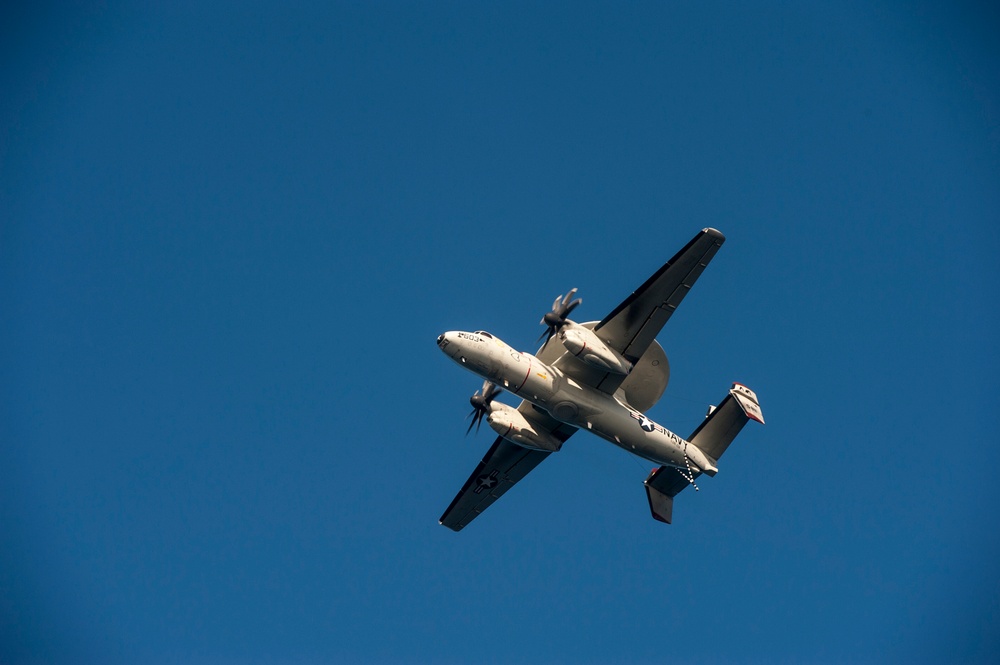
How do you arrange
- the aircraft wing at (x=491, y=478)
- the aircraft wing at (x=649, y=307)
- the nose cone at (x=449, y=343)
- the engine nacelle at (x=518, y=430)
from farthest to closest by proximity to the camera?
the aircraft wing at (x=491, y=478)
the engine nacelle at (x=518, y=430)
the aircraft wing at (x=649, y=307)
the nose cone at (x=449, y=343)

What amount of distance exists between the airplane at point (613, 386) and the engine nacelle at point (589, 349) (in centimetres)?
5

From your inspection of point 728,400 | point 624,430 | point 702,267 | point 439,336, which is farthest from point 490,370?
point 728,400

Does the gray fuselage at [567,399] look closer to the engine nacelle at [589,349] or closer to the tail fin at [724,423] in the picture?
the tail fin at [724,423]

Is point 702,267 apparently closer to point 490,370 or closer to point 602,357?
point 602,357

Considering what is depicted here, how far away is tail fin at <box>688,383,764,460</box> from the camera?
45.8m

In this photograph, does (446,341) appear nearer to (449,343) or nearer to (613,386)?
(449,343)

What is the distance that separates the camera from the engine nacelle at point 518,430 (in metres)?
44.6

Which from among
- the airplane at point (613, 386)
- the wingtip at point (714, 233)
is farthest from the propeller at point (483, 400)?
the wingtip at point (714, 233)

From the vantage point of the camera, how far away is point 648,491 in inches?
Result: 1885

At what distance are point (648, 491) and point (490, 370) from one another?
13142 mm

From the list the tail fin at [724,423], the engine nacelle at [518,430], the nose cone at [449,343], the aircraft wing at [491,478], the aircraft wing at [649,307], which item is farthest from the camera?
the aircraft wing at [491,478]

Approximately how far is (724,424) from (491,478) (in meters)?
12.9

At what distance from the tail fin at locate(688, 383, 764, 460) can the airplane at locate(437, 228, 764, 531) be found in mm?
51

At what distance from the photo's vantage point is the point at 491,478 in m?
49.1
